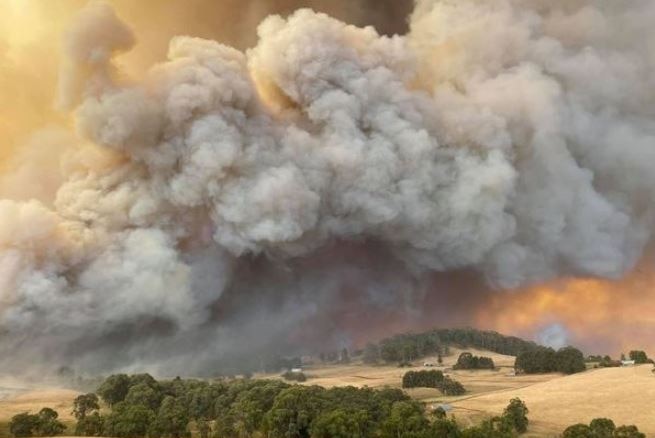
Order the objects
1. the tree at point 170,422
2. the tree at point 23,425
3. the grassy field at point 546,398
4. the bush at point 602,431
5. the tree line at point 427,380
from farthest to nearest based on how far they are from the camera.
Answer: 1. the tree line at point 427,380
2. the grassy field at point 546,398
3. the tree at point 23,425
4. the tree at point 170,422
5. the bush at point 602,431

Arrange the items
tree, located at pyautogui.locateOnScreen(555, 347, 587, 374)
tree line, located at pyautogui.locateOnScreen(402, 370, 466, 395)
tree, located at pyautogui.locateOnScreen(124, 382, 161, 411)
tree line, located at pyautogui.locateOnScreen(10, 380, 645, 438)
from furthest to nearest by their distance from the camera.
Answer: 1. tree, located at pyautogui.locateOnScreen(555, 347, 587, 374)
2. tree line, located at pyautogui.locateOnScreen(402, 370, 466, 395)
3. tree, located at pyautogui.locateOnScreen(124, 382, 161, 411)
4. tree line, located at pyautogui.locateOnScreen(10, 380, 645, 438)

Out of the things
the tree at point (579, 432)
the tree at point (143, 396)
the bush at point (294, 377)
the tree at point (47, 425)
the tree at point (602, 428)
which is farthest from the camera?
the bush at point (294, 377)

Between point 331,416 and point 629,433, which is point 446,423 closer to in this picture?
point 331,416

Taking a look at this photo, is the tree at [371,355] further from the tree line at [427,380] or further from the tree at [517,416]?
the tree at [517,416]

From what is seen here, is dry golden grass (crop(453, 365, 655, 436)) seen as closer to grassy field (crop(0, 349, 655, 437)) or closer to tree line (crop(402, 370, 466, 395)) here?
grassy field (crop(0, 349, 655, 437))

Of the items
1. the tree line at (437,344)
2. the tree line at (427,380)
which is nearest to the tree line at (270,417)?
the tree line at (427,380)

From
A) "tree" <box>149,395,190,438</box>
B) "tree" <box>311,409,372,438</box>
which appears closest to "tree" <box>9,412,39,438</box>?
"tree" <box>149,395,190,438</box>

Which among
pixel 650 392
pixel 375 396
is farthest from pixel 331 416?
pixel 650 392
